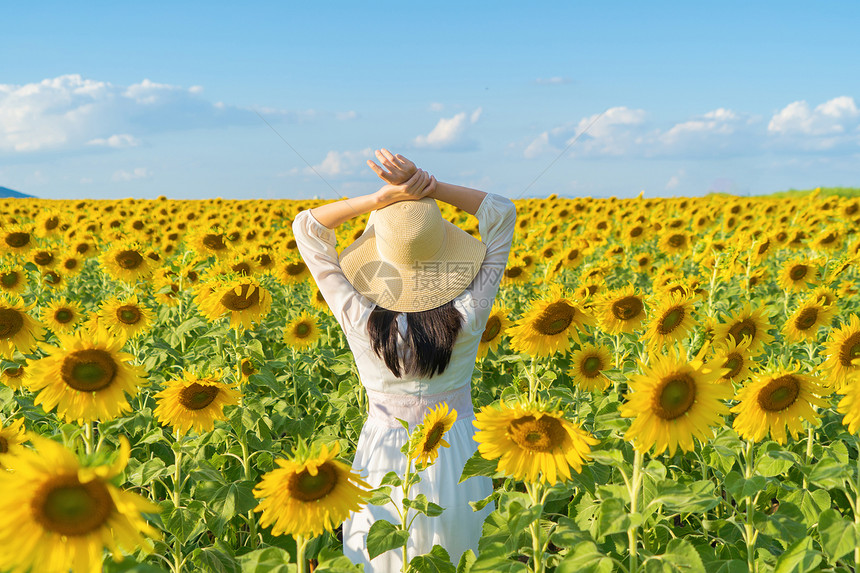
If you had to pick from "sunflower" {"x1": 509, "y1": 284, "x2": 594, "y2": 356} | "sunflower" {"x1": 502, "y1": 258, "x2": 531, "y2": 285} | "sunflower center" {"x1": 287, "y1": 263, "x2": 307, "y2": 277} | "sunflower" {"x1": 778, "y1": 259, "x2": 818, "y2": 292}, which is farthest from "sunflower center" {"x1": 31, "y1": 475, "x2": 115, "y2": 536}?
"sunflower" {"x1": 778, "y1": 259, "x2": 818, "y2": 292}

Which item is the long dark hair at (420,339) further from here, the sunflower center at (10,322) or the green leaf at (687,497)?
the sunflower center at (10,322)

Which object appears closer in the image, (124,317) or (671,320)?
(671,320)

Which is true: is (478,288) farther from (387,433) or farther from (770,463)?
(770,463)

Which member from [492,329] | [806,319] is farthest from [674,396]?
[806,319]

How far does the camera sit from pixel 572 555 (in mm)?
1697

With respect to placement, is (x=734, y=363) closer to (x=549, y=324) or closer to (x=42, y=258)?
(x=549, y=324)

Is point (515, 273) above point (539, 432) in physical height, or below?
below

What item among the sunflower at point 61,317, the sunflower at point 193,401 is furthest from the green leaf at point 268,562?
the sunflower at point 61,317

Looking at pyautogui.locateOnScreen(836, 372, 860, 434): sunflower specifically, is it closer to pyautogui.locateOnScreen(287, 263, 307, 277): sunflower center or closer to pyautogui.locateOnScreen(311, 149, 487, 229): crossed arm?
pyautogui.locateOnScreen(311, 149, 487, 229): crossed arm

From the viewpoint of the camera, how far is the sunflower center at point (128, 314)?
4.68 meters

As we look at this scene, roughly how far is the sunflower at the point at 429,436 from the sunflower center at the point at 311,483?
322 millimetres

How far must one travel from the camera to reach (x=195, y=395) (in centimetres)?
271

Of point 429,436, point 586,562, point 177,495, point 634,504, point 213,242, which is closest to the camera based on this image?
point 586,562

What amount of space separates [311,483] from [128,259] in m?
6.02
